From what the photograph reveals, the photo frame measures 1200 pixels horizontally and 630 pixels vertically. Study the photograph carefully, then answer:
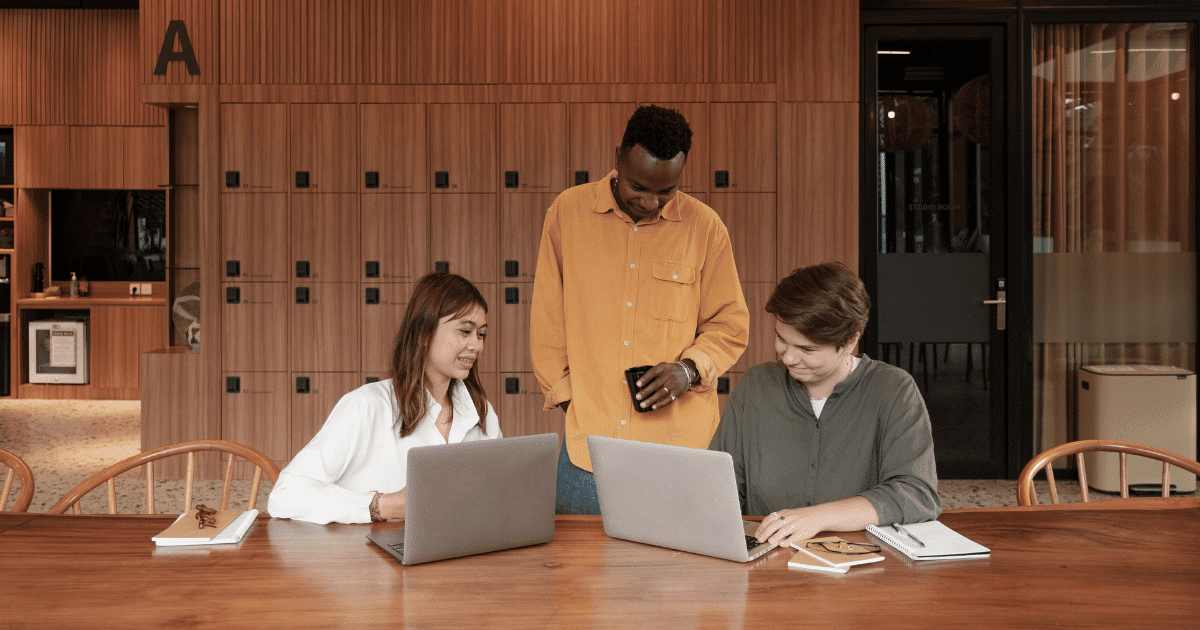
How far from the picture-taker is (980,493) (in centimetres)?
488

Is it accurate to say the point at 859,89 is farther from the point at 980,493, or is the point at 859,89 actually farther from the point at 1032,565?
the point at 1032,565

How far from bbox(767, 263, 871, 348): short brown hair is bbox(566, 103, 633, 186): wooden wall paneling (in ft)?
10.7

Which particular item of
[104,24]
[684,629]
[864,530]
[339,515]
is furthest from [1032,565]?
[104,24]

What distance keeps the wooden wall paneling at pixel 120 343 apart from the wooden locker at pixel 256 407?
3.77 meters

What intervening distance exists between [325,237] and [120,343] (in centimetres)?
444

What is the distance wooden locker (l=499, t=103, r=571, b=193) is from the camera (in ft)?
A: 16.9

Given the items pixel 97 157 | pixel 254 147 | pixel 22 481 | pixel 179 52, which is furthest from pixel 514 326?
pixel 97 157

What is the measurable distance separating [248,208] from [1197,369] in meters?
5.76

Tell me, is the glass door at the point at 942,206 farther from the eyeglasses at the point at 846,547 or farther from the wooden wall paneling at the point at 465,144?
the eyeglasses at the point at 846,547

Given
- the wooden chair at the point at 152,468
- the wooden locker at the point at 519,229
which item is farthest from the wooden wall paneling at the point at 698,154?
the wooden chair at the point at 152,468

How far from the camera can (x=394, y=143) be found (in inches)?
204

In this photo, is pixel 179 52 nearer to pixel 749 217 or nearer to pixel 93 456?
pixel 93 456

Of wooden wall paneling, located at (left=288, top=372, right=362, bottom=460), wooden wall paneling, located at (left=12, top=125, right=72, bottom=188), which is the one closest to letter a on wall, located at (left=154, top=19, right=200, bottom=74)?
wooden wall paneling, located at (left=288, top=372, right=362, bottom=460)

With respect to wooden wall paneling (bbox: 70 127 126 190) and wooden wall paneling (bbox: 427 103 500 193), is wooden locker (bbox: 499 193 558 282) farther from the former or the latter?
wooden wall paneling (bbox: 70 127 126 190)
